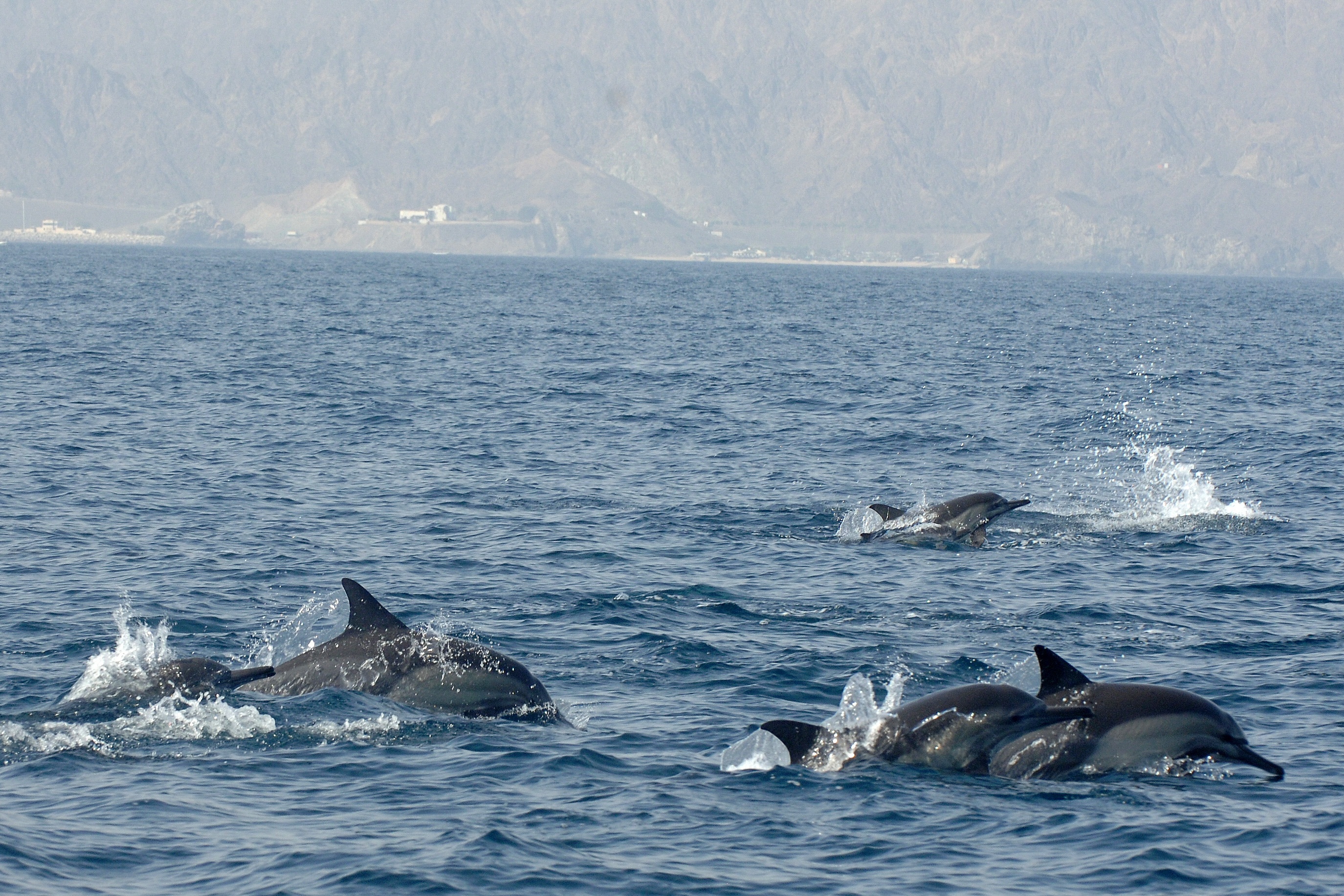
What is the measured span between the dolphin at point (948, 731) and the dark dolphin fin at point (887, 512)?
40.7 ft

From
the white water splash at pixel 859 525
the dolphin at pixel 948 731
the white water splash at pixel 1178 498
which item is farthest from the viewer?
the white water splash at pixel 1178 498

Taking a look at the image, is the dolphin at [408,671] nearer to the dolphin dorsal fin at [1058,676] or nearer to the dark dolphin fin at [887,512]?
the dolphin dorsal fin at [1058,676]

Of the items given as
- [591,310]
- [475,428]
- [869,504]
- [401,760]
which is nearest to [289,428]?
[475,428]

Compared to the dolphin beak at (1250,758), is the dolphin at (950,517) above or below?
above

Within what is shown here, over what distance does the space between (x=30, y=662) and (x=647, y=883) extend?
10.2 meters

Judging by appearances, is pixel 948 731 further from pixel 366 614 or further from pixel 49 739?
pixel 49 739

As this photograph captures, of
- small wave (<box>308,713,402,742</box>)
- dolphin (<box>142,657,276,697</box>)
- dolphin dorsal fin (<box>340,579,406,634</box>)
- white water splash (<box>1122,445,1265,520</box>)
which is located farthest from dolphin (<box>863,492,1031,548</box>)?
dolphin (<box>142,657,276,697</box>)

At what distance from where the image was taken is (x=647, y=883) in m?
13.6

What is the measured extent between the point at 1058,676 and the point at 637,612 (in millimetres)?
8081

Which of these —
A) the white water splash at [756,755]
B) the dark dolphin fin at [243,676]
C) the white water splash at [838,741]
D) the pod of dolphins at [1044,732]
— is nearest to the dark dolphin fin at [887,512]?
the white water splash at [838,741]

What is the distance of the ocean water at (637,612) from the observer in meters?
14.3


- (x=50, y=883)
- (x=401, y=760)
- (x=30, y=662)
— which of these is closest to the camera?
(x=50, y=883)

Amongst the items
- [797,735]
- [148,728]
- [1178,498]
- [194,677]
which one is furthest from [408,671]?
[1178,498]

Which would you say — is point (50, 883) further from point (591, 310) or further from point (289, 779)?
point (591, 310)
